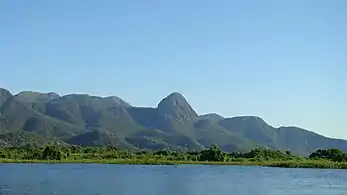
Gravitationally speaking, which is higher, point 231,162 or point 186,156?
point 186,156

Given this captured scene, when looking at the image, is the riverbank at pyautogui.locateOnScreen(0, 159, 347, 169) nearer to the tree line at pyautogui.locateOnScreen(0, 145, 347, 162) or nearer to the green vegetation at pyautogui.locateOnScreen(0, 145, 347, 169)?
the green vegetation at pyautogui.locateOnScreen(0, 145, 347, 169)

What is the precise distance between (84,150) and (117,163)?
1522 inches

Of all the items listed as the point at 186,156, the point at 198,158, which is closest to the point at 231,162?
the point at 198,158

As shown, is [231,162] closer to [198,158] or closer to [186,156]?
[198,158]

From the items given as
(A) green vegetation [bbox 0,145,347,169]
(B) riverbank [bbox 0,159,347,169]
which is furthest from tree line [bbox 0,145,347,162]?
(B) riverbank [bbox 0,159,347,169]

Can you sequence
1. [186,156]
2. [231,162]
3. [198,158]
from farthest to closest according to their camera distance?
1. [186,156]
2. [198,158]
3. [231,162]

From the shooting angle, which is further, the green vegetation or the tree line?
the tree line

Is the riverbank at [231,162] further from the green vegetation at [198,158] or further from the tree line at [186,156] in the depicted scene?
the tree line at [186,156]

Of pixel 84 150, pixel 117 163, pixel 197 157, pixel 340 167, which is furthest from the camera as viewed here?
pixel 84 150

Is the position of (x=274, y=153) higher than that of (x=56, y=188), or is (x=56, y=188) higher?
(x=274, y=153)

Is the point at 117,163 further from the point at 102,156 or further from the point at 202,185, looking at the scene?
the point at 202,185

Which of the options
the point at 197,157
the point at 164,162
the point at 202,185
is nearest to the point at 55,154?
the point at 164,162

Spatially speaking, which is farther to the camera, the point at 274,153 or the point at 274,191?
the point at 274,153

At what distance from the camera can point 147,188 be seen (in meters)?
55.2
